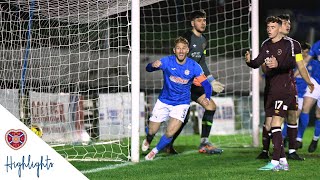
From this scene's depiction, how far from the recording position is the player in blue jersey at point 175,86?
32.8 feet

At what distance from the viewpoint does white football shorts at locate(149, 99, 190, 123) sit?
1020 centimetres

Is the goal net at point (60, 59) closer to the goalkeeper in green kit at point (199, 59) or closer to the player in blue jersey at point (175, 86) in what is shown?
the player in blue jersey at point (175, 86)

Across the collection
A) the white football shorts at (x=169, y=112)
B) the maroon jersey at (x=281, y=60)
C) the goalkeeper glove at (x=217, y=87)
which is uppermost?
the maroon jersey at (x=281, y=60)

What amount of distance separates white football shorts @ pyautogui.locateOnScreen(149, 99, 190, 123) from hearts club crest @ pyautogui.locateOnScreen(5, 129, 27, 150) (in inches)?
163

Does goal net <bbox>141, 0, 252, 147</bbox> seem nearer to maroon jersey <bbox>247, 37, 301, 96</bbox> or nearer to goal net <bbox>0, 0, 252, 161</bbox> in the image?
goal net <bbox>0, 0, 252, 161</bbox>

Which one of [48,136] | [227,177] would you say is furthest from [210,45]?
[227,177]

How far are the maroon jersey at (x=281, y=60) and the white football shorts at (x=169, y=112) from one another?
5.23ft

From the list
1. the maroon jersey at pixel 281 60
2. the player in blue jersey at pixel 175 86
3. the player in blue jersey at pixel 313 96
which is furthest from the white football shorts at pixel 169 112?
the player in blue jersey at pixel 313 96

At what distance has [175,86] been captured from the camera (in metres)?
10.2

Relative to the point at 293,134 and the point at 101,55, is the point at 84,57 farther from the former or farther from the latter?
the point at 293,134

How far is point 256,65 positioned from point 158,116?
206cm

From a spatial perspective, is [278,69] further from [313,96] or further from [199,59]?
[313,96]

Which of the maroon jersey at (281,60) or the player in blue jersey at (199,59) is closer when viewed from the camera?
the maroon jersey at (281,60)

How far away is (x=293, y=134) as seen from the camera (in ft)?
32.6
